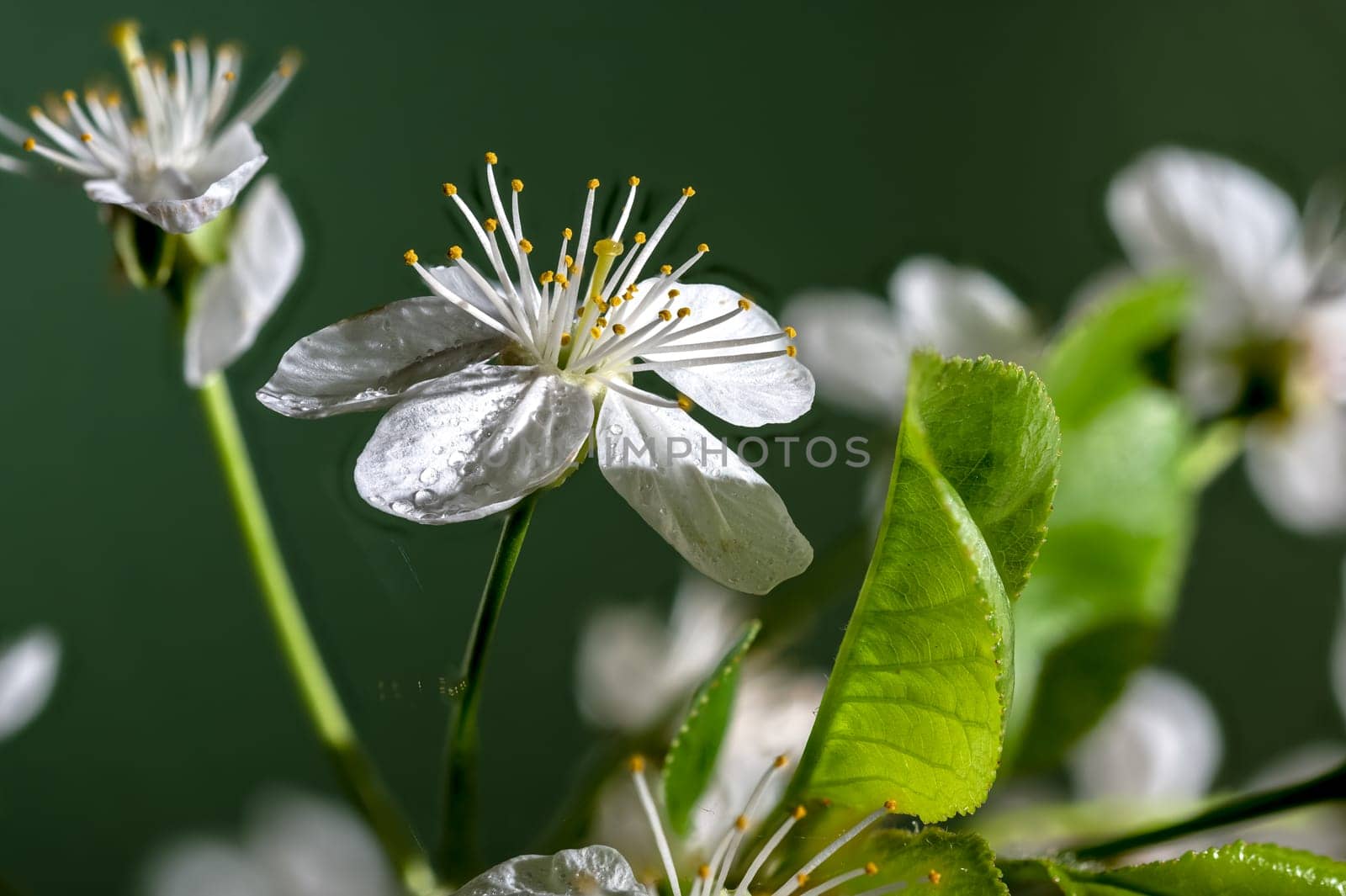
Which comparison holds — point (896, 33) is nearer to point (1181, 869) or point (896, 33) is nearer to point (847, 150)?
point (847, 150)

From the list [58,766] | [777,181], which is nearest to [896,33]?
[777,181]

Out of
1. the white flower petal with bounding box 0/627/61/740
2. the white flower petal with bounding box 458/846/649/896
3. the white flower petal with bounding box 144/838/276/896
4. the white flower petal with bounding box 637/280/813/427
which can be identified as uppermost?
the white flower petal with bounding box 637/280/813/427

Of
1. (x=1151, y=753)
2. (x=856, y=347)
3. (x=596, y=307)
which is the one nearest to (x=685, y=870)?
(x=596, y=307)

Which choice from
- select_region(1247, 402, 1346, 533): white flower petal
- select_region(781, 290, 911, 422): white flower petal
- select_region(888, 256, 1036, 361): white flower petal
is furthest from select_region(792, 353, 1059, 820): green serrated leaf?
select_region(1247, 402, 1346, 533): white flower petal

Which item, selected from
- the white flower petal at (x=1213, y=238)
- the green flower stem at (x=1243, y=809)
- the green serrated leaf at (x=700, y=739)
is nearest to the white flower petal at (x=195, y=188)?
the green serrated leaf at (x=700, y=739)

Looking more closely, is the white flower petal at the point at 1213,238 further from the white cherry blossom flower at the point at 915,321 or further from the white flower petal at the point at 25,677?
the white flower petal at the point at 25,677

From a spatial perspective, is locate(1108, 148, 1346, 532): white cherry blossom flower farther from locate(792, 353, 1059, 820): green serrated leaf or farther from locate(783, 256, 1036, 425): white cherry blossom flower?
locate(792, 353, 1059, 820): green serrated leaf
